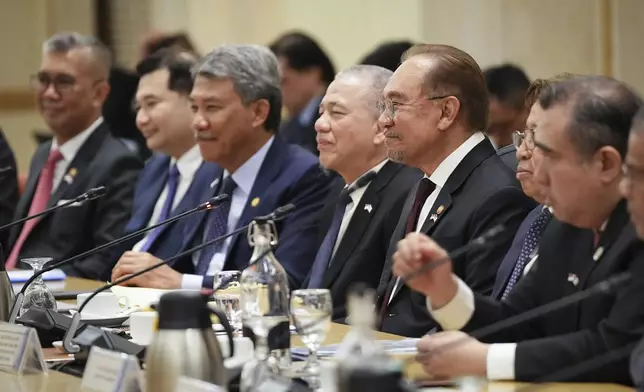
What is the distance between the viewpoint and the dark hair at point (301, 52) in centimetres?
761

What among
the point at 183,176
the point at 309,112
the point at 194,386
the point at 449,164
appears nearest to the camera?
the point at 194,386

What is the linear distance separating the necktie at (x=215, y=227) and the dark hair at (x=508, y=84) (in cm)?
181

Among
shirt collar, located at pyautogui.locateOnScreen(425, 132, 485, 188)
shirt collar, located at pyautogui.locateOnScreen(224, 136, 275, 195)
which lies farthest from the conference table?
shirt collar, located at pyautogui.locateOnScreen(224, 136, 275, 195)

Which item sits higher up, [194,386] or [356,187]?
[356,187]

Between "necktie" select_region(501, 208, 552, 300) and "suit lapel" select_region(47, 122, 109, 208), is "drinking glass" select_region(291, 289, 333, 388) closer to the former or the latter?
"necktie" select_region(501, 208, 552, 300)

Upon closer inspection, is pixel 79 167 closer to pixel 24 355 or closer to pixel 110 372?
pixel 24 355

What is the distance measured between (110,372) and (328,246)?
6.09 ft

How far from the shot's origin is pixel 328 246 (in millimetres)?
4570

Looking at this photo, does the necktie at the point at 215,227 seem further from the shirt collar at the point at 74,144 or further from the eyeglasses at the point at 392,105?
the shirt collar at the point at 74,144

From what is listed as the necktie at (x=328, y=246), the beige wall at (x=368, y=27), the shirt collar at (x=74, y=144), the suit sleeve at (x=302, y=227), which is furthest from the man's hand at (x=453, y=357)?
the beige wall at (x=368, y=27)

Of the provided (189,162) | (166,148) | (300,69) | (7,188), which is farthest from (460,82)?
(300,69)

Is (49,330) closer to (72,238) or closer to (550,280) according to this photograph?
(550,280)

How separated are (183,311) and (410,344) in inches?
32.7

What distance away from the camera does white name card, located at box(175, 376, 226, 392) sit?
2412 mm
